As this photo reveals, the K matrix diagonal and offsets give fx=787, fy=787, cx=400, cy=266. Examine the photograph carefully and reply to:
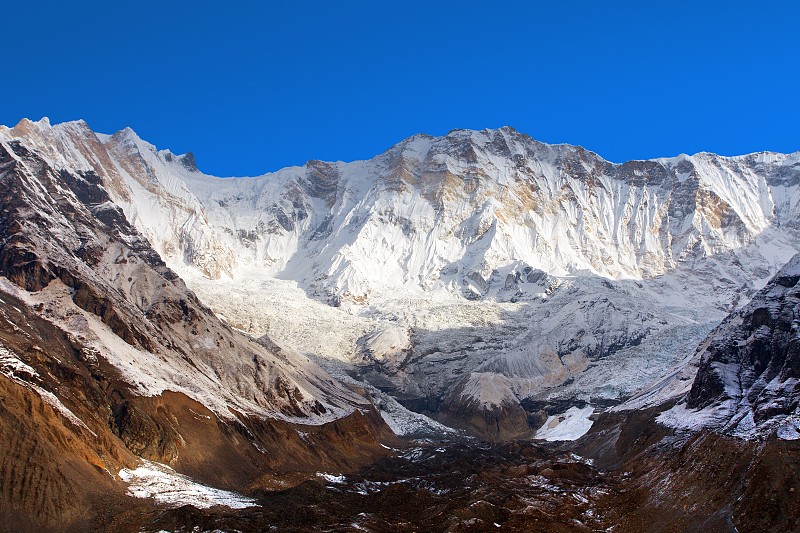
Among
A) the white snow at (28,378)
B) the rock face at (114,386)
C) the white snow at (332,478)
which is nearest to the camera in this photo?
the rock face at (114,386)

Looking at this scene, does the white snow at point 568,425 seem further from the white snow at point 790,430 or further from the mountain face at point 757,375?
the white snow at point 790,430

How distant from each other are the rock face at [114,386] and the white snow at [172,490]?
1869mm

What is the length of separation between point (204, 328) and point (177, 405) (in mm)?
37978

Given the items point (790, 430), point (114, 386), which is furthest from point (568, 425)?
point (114, 386)

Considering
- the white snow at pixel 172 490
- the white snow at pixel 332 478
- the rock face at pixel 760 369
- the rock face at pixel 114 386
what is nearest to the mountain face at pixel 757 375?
the rock face at pixel 760 369

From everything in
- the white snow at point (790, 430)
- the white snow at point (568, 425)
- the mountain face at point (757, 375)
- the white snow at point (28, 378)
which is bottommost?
the white snow at point (568, 425)

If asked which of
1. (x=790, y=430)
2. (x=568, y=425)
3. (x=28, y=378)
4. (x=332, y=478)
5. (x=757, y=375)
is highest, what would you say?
(x=28, y=378)

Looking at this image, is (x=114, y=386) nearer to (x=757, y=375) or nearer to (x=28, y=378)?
(x=28, y=378)

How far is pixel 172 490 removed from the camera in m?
76.2

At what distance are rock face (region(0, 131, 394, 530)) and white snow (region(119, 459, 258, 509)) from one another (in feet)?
6.13

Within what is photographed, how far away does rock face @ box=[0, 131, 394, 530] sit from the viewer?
226ft

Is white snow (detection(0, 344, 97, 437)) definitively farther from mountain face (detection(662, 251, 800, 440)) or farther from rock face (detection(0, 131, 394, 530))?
mountain face (detection(662, 251, 800, 440))

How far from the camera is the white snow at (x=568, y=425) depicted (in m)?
166

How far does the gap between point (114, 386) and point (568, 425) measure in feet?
368
